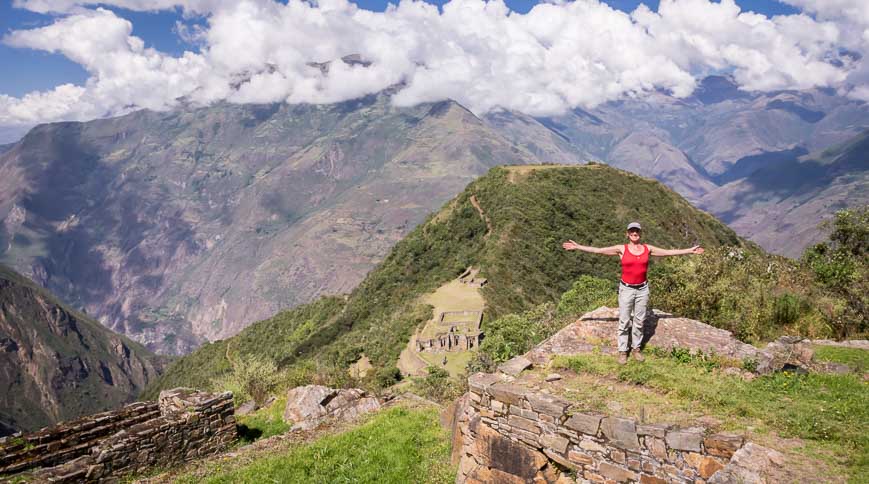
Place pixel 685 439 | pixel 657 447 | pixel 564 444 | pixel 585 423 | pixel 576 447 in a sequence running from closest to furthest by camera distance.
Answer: pixel 685 439 → pixel 657 447 → pixel 585 423 → pixel 576 447 → pixel 564 444

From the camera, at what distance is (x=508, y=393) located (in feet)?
29.0

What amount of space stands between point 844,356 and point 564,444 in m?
7.49

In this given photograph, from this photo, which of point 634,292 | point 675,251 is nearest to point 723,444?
point 634,292

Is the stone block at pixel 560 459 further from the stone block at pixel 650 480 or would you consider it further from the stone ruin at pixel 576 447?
the stone block at pixel 650 480

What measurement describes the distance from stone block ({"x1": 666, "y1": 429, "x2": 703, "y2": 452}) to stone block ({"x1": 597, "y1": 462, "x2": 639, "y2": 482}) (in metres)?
0.79

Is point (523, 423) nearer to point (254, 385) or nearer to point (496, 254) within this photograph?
point (254, 385)

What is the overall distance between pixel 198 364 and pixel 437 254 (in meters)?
70.2

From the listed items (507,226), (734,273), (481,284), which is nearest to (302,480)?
(734,273)

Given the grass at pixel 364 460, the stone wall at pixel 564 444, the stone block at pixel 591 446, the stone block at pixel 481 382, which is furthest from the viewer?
the grass at pixel 364 460

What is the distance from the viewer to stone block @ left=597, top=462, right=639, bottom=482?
289 inches

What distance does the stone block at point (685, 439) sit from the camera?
271 inches

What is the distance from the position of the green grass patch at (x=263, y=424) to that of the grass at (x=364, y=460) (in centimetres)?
434

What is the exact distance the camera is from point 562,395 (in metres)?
8.77

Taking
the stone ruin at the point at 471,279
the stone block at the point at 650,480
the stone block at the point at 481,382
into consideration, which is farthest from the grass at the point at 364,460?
the stone ruin at the point at 471,279
